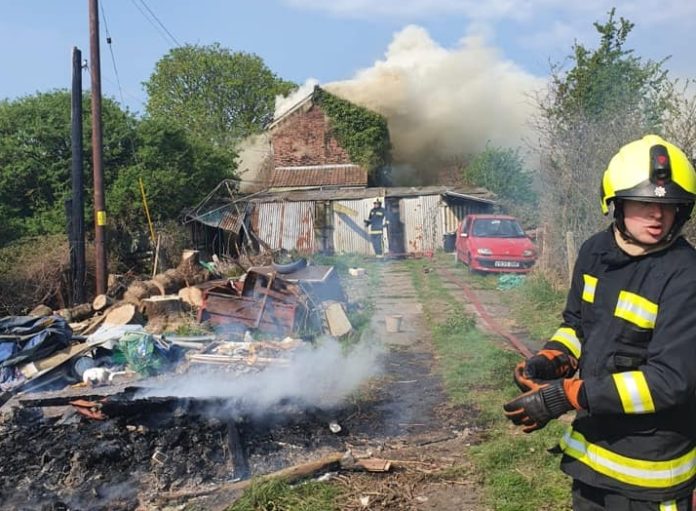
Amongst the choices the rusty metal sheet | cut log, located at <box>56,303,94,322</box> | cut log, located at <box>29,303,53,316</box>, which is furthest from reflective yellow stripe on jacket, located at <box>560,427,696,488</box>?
cut log, located at <box>29,303,53,316</box>

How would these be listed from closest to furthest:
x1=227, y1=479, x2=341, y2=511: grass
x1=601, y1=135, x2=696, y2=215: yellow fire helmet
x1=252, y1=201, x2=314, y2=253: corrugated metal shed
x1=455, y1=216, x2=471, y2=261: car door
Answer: x1=601, y1=135, x2=696, y2=215: yellow fire helmet, x1=227, y1=479, x2=341, y2=511: grass, x1=455, y1=216, x2=471, y2=261: car door, x1=252, y1=201, x2=314, y2=253: corrugated metal shed

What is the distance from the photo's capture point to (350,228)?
84.1ft

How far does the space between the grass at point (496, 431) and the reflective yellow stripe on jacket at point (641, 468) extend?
1.88 meters

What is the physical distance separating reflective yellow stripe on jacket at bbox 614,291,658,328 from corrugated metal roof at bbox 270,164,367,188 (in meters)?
28.0

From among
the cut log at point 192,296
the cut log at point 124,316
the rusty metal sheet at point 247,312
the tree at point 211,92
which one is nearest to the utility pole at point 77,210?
the cut log at point 124,316

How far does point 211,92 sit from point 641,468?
A: 1752 inches

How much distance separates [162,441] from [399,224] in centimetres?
2117

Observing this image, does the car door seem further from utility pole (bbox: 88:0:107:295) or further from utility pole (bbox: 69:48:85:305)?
utility pole (bbox: 69:48:85:305)

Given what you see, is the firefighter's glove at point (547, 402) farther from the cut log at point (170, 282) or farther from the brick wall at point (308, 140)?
the brick wall at point (308, 140)

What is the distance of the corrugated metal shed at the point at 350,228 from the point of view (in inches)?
1001

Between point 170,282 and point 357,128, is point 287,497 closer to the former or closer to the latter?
point 170,282

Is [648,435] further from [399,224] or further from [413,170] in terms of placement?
[413,170]

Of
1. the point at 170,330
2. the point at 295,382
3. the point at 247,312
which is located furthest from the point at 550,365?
the point at 170,330

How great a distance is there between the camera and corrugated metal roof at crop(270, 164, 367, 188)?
99.1 feet
